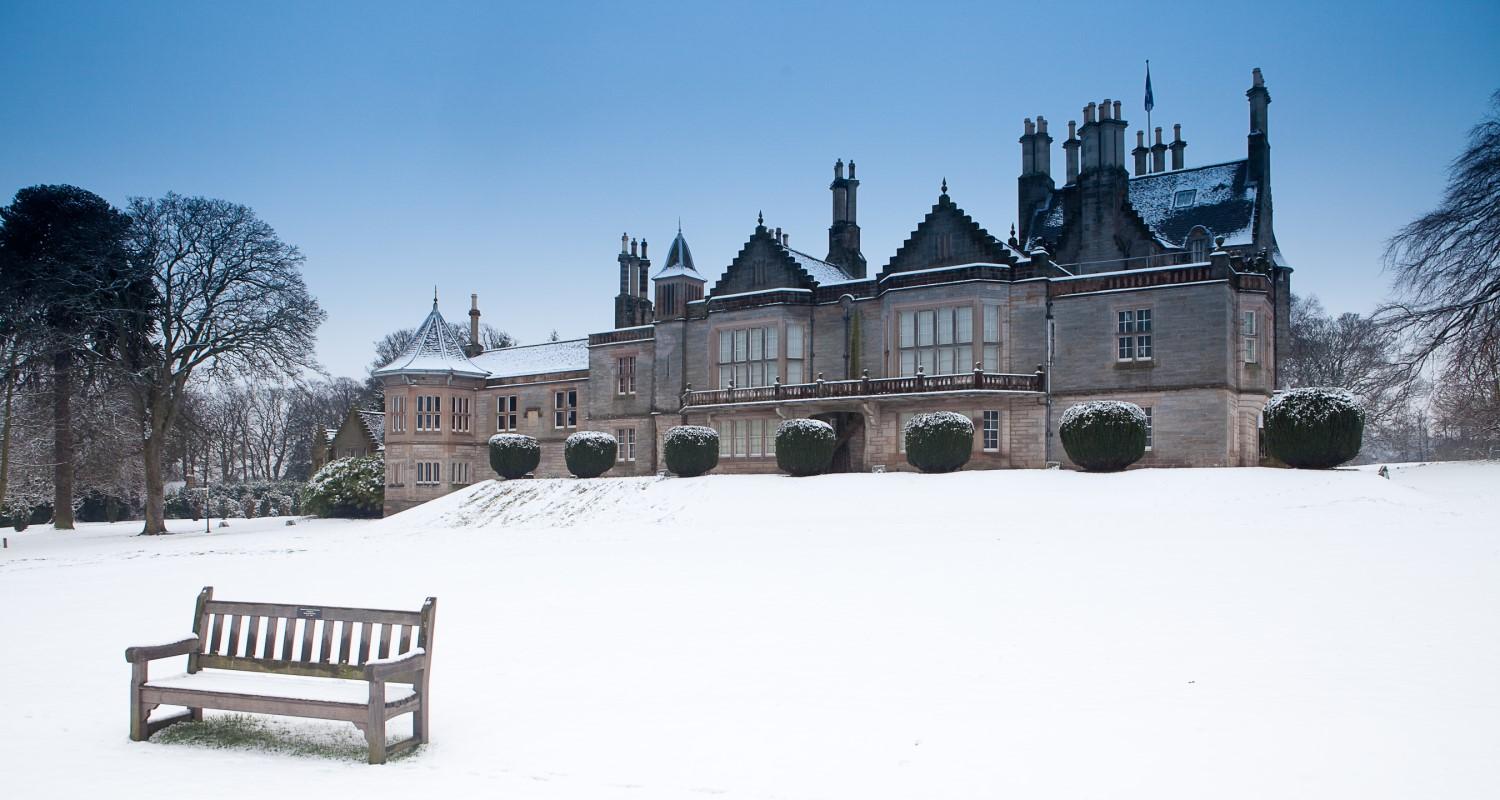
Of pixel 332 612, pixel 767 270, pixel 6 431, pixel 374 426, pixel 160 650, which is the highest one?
pixel 767 270

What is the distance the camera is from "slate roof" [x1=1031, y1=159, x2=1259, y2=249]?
3697 centimetres

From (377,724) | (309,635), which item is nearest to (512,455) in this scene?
(309,635)

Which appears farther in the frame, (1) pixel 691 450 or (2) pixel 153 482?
(2) pixel 153 482

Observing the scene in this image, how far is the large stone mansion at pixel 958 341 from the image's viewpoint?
30734 mm

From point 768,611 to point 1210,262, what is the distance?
22.0m

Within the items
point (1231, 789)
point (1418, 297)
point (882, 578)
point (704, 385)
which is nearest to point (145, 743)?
point (1231, 789)

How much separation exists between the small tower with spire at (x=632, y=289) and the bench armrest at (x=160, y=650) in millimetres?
40511

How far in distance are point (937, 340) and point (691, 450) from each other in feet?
29.7

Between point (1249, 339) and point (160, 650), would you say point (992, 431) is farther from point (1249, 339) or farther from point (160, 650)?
point (160, 650)

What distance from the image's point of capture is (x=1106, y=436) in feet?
90.8

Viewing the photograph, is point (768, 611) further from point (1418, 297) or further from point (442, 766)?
point (1418, 297)

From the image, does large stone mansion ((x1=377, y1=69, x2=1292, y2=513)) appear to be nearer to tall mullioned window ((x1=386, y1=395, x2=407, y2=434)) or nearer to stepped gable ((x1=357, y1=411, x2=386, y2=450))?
tall mullioned window ((x1=386, y1=395, x2=407, y2=434))

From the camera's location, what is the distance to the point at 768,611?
45.2ft

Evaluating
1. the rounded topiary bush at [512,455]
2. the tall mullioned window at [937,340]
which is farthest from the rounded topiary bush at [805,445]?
the rounded topiary bush at [512,455]
